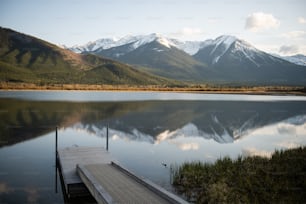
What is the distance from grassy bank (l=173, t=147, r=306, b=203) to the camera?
10.4 meters

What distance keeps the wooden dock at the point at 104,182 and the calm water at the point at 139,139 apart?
757 mm

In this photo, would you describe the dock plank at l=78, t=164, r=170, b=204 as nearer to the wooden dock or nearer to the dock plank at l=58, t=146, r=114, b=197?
the wooden dock

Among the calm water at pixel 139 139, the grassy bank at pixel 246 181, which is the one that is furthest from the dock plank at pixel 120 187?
the grassy bank at pixel 246 181

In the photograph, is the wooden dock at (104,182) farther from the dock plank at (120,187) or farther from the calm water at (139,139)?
the calm water at (139,139)

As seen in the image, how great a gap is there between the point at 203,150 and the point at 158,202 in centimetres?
1057

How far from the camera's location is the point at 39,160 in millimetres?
15875

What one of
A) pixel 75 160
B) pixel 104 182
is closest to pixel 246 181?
pixel 104 182

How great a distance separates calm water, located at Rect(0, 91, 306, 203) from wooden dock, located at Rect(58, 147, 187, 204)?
757 mm

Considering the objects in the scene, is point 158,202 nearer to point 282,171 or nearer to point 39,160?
point 282,171

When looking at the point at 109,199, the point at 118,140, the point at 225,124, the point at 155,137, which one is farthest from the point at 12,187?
the point at 225,124

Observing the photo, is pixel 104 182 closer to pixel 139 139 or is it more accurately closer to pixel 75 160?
pixel 75 160

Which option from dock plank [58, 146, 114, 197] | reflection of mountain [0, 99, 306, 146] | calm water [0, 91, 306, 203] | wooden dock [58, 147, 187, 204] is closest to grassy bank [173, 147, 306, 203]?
calm water [0, 91, 306, 203]

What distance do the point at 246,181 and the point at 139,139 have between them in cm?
1096

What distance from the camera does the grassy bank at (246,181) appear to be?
1042cm
